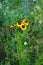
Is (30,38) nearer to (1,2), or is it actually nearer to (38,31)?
(38,31)

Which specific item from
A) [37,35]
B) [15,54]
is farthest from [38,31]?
[15,54]

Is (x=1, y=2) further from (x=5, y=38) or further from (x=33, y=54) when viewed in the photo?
(x=33, y=54)

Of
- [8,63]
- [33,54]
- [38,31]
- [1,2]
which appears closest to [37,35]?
[38,31]

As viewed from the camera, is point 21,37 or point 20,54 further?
point 21,37

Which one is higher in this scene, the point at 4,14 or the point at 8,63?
the point at 4,14

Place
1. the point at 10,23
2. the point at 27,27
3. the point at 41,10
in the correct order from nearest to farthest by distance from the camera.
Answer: the point at 41,10, the point at 27,27, the point at 10,23

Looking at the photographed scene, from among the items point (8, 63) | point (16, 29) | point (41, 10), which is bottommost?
point (8, 63)

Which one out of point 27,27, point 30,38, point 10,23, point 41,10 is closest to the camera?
point 41,10

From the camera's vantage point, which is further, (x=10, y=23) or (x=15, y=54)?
(x=10, y=23)
